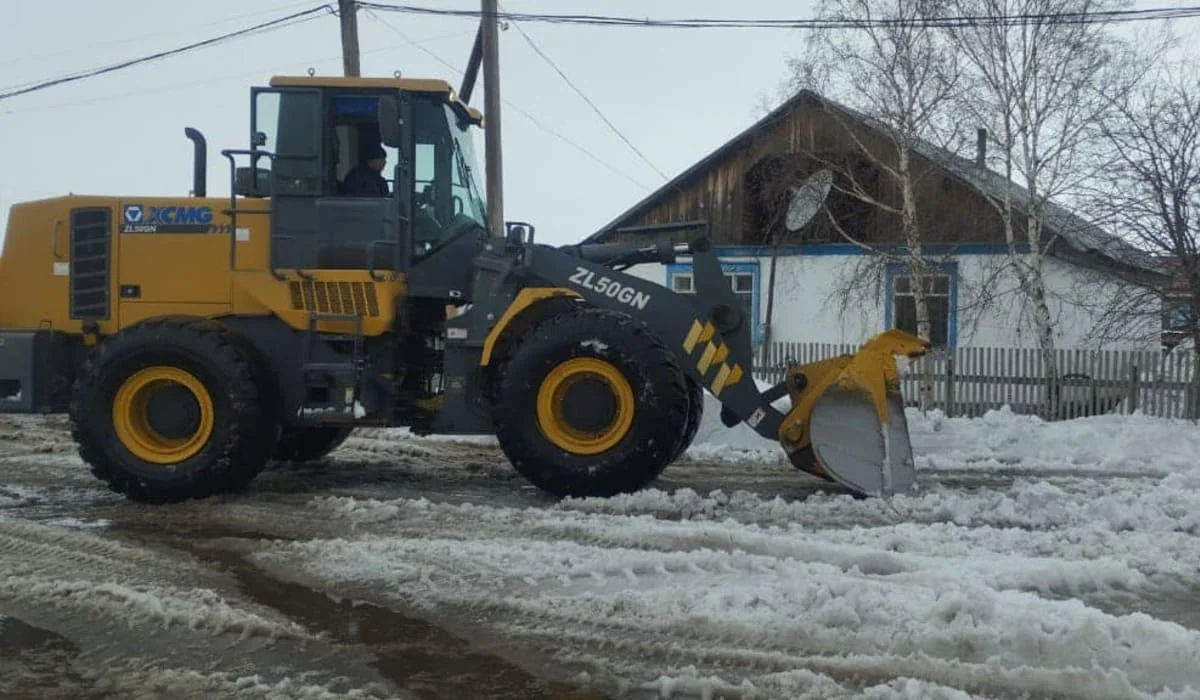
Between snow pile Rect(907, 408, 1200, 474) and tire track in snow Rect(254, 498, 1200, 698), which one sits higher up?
snow pile Rect(907, 408, 1200, 474)

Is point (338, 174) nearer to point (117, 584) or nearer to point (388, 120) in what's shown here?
point (388, 120)

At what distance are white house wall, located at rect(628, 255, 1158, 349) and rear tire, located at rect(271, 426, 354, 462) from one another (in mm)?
9178

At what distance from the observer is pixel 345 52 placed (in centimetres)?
1777

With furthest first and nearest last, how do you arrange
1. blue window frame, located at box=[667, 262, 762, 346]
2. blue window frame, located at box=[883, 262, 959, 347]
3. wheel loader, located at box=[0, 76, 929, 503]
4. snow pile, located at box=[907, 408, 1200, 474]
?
blue window frame, located at box=[667, 262, 762, 346], blue window frame, located at box=[883, 262, 959, 347], snow pile, located at box=[907, 408, 1200, 474], wheel loader, located at box=[0, 76, 929, 503]

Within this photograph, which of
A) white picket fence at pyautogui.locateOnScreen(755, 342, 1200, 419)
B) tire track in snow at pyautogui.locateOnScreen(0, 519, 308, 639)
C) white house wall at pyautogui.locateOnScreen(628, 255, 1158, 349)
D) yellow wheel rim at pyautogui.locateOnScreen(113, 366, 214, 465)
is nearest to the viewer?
tire track in snow at pyautogui.locateOnScreen(0, 519, 308, 639)

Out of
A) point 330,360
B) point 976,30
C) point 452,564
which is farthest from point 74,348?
point 976,30

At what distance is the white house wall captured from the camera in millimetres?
19828

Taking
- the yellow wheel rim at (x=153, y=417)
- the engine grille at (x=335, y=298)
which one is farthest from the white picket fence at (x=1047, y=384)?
the yellow wheel rim at (x=153, y=417)

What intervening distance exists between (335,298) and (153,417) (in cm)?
157

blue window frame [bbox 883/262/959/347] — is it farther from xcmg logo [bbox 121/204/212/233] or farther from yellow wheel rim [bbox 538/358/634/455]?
xcmg logo [bbox 121/204/212/233]

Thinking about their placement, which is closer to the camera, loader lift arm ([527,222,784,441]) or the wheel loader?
the wheel loader

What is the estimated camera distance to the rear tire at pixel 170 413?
798cm

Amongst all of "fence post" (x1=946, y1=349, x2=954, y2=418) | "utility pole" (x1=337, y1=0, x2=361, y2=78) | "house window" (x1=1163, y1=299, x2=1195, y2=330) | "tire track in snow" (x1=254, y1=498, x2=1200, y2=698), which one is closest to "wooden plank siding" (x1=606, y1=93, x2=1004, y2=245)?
"fence post" (x1=946, y1=349, x2=954, y2=418)

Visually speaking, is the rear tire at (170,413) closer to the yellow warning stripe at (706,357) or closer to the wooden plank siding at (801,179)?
the yellow warning stripe at (706,357)
